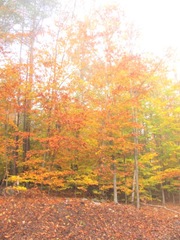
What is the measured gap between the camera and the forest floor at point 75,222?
17.8 ft

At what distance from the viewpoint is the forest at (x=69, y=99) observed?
8.72 m

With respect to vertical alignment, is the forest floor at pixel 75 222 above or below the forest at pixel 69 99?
below

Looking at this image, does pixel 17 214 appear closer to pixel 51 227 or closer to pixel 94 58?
pixel 51 227

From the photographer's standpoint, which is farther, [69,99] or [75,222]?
[69,99]

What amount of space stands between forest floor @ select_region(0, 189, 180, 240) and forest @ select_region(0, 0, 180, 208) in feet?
4.49

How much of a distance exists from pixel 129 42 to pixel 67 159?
7.13m

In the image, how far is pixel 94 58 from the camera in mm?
10594

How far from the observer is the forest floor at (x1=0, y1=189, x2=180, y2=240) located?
5.43m

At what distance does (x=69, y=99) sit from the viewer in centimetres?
934

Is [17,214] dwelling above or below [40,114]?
below

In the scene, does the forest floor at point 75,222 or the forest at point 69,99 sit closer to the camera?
the forest floor at point 75,222

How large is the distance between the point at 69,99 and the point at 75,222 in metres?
5.23

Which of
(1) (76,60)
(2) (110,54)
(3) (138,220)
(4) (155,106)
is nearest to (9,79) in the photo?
(1) (76,60)

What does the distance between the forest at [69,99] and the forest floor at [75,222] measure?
1.37m
